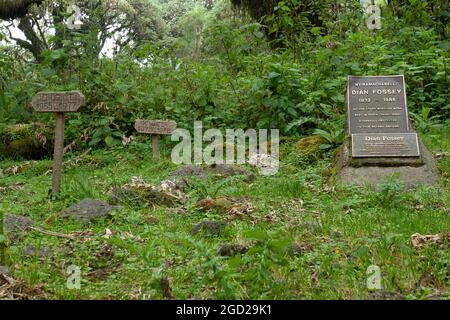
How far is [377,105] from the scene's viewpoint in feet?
26.9

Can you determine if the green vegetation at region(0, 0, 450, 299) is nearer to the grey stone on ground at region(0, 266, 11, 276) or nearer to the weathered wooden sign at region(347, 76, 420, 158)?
the grey stone on ground at region(0, 266, 11, 276)

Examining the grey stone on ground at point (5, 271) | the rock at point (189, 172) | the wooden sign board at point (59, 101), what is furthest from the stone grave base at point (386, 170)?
the grey stone on ground at point (5, 271)

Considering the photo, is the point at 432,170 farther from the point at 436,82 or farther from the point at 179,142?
the point at 179,142

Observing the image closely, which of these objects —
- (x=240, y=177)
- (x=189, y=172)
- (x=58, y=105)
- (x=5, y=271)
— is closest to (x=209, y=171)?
(x=189, y=172)

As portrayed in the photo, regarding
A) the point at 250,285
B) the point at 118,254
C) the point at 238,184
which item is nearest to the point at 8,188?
the point at 238,184

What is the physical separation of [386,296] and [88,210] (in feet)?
11.4

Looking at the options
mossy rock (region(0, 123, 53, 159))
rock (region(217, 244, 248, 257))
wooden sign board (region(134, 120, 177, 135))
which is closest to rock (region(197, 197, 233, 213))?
rock (region(217, 244, 248, 257))

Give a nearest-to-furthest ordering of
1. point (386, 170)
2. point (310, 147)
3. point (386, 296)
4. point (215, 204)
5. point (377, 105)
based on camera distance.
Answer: point (386, 296)
point (215, 204)
point (386, 170)
point (377, 105)
point (310, 147)

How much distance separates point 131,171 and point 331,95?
4393 mm

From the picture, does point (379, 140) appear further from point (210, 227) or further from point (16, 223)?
point (16, 223)

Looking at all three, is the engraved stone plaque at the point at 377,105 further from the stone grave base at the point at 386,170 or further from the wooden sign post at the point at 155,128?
the wooden sign post at the point at 155,128

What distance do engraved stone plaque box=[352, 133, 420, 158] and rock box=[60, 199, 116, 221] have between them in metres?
3.59

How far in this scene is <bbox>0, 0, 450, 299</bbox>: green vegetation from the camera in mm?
3807
